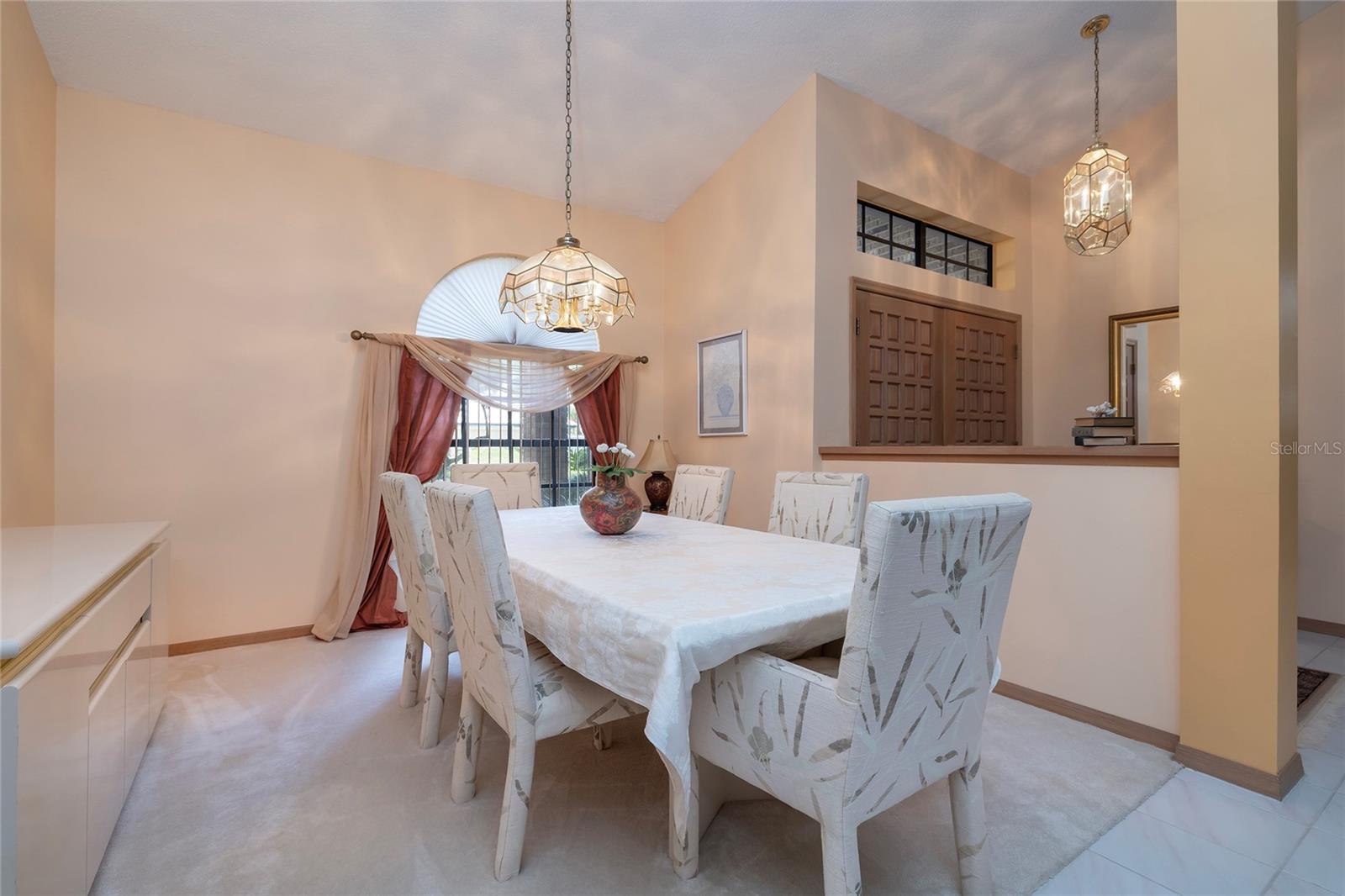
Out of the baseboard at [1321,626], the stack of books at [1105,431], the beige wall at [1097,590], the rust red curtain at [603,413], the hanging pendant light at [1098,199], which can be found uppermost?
the hanging pendant light at [1098,199]

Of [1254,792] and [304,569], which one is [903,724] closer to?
[1254,792]

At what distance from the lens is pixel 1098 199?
3.01 m

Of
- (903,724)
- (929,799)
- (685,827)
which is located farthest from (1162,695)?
(685,827)

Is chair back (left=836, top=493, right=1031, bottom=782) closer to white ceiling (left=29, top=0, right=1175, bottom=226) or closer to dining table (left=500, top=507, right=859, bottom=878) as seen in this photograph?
dining table (left=500, top=507, right=859, bottom=878)

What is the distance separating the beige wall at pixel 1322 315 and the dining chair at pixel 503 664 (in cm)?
413

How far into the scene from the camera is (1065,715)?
2.39 metres

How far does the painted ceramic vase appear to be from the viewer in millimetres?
2266

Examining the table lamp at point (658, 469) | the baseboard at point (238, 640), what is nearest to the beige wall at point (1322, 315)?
the table lamp at point (658, 469)

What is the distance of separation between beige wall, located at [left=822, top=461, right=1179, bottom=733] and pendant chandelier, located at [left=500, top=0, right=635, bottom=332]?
1827 mm

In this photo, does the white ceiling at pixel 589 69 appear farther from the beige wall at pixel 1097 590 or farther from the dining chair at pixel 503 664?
the dining chair at pixel 503 664

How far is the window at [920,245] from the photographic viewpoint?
13.0 ft

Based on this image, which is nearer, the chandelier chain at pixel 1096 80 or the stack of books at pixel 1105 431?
the stack of books at pixel 1105 431

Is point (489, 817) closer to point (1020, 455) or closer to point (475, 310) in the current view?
point (1020, 455)

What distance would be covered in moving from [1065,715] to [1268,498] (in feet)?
3.68
